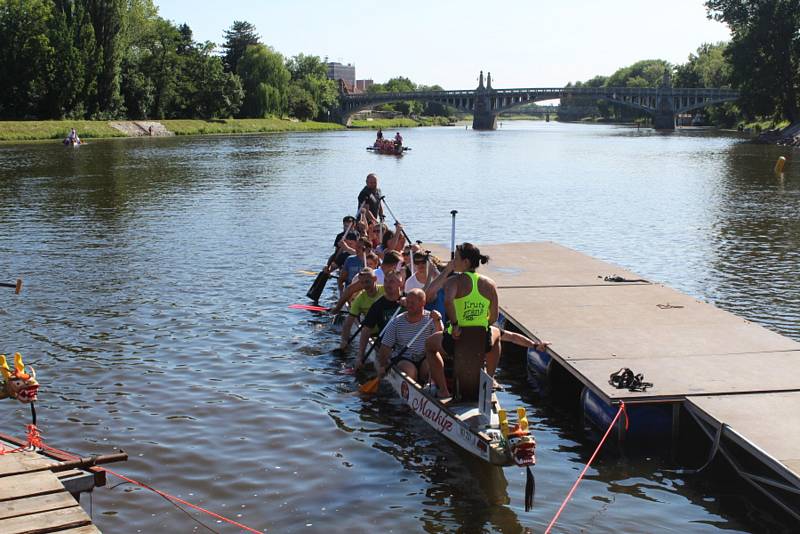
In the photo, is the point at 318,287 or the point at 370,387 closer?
the point at 370,387

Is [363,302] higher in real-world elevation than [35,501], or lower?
higher

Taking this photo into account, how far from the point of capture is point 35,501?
702cm

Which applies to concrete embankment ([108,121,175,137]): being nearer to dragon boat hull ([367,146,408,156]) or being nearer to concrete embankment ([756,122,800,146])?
dragon boat hull ([367,146,408,156])

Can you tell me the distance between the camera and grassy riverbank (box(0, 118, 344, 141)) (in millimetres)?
79562

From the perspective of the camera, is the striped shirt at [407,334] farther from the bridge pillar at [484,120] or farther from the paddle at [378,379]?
the bridge pillar at [484,120]

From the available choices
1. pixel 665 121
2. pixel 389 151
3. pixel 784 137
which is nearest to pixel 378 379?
pixel 389 151

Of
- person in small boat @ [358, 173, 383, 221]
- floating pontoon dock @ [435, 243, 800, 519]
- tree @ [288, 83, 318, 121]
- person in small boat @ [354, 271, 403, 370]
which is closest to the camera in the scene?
floating pontoon dock @ [435, 243, 800, 519]

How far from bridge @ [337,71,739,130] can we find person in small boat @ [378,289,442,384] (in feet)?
419

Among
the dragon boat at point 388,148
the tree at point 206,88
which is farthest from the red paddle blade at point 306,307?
the tree at point 206,88

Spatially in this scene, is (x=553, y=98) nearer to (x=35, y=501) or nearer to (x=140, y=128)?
(x=140, y=128)

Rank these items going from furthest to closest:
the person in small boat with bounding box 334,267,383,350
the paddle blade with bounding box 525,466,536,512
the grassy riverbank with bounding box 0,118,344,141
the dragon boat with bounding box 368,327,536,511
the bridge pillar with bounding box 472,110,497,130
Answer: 1. the bridge pillar with bounding box 472,110,497,130
2. the grassy riverbank with bounding box 0,118,344,141
3. the person in small boat with bounding box 334,267,383,350
4. the paddle blade with bounding box 525,466,536,512
5. the dragon boat with bounding box 368,327,536,511

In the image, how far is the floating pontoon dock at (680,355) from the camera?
352 inches

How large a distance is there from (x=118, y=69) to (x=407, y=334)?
88.4m

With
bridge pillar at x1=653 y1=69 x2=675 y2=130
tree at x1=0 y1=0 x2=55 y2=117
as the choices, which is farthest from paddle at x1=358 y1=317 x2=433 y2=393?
bridge pillar at x1=653 y1=69 x2=675 y2=130
